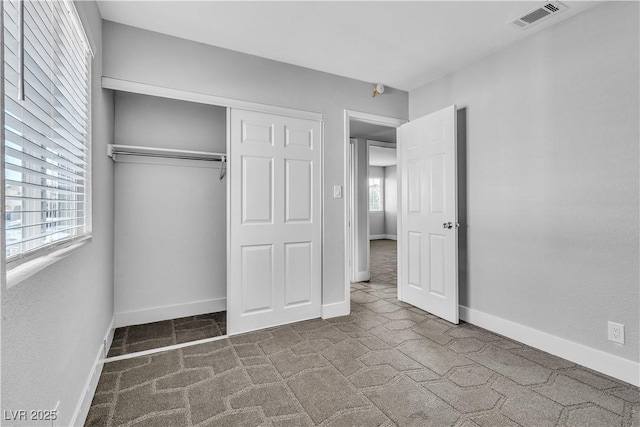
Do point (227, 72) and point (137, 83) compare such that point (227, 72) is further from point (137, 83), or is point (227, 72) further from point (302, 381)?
point (302, 381)

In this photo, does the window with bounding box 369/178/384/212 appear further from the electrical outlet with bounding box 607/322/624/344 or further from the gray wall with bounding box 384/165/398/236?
the electrical outlet with bounding box 607/322/624/344

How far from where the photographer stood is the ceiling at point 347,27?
2.23 meters


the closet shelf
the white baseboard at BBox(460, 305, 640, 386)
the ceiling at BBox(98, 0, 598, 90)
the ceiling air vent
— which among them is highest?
the ceiling at BBox(98, 0, 598, 90)

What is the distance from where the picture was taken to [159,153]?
3.03 meters

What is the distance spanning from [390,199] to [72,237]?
10210mm

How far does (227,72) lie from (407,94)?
2.15m

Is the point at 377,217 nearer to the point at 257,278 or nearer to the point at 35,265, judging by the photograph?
the point at 257,278

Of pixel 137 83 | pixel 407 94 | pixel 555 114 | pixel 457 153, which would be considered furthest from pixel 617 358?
pixel 137 83

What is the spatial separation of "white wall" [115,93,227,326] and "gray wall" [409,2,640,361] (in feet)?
8.65

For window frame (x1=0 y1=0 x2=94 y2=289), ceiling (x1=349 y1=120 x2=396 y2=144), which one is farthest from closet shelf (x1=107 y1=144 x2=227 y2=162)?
ceiling (x1=349 y1=120 x2=396 y2=144)

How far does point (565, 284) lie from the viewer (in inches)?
95.0

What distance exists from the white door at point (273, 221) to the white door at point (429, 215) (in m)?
1.12

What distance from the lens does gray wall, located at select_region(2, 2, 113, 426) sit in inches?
36.5

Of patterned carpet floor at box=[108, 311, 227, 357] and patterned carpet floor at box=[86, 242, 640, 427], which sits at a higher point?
patterned carpet floor at box=[108, 311, 227, 357]
